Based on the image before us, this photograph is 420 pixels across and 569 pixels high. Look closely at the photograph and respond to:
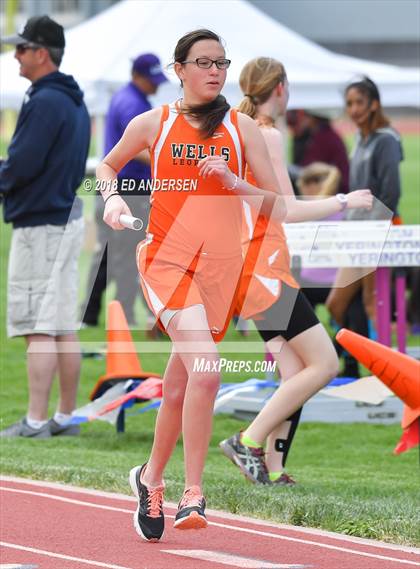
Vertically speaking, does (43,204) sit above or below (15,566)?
above

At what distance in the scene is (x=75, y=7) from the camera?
6306 cm

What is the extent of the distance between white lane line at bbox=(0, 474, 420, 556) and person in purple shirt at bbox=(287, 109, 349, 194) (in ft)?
29.7

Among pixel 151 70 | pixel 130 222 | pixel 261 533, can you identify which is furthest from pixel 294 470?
pixel 151 70

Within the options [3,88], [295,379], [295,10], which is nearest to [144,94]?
[3,88]

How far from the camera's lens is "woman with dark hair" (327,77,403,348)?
1014 cm

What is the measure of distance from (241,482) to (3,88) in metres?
9.28

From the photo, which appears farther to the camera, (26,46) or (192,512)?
(26,46)

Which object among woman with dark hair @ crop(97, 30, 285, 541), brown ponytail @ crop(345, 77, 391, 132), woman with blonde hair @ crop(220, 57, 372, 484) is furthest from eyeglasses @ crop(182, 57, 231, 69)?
brown ponytail @ crop(345, 77, 391, 132)

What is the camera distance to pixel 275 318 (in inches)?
275

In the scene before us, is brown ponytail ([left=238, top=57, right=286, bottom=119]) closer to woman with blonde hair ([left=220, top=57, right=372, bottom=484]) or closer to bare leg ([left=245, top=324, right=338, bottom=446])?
woman with blonde hair ([left=220, top=57, right=372, bottom=484])

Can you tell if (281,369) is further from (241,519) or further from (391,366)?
(241,519)

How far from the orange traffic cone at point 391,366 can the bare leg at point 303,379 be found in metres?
0.32

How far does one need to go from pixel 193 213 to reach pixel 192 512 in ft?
3.50

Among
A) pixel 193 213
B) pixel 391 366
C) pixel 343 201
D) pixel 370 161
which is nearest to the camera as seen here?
pixel 193 213
